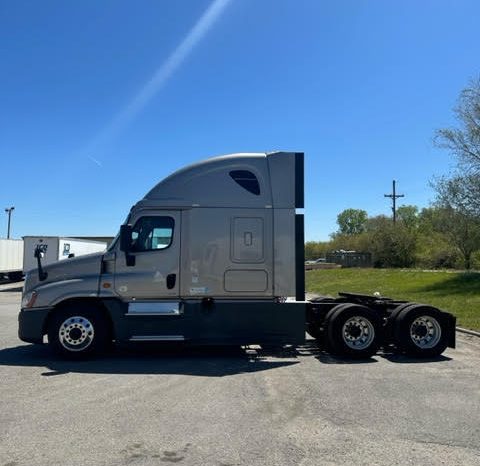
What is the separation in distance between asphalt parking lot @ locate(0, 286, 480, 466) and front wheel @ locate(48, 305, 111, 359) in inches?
12.5

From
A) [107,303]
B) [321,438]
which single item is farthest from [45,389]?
[321,438]

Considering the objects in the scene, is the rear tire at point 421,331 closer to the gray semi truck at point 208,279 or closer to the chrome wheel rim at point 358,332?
the gray semi truck at point 208,279

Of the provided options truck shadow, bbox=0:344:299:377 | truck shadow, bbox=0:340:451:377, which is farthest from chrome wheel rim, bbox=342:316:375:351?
truck shadow, bbox=0:344:299:377

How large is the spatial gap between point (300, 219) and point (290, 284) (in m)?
1.16

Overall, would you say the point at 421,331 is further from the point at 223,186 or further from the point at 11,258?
the point at 11,258

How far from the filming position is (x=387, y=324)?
990 cm

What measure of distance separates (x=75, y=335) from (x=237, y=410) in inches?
160

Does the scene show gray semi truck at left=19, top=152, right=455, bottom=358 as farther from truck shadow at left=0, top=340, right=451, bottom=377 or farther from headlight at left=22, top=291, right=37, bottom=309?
truck shadow at left=0, top=340, right=451, bottom=377

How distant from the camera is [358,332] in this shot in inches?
384

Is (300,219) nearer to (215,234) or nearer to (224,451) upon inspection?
(215,234)

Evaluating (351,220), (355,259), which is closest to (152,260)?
(355,259)

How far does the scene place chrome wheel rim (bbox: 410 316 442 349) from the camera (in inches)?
386

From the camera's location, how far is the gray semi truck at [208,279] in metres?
9.30

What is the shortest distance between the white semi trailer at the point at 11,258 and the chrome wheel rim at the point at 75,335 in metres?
32.3
